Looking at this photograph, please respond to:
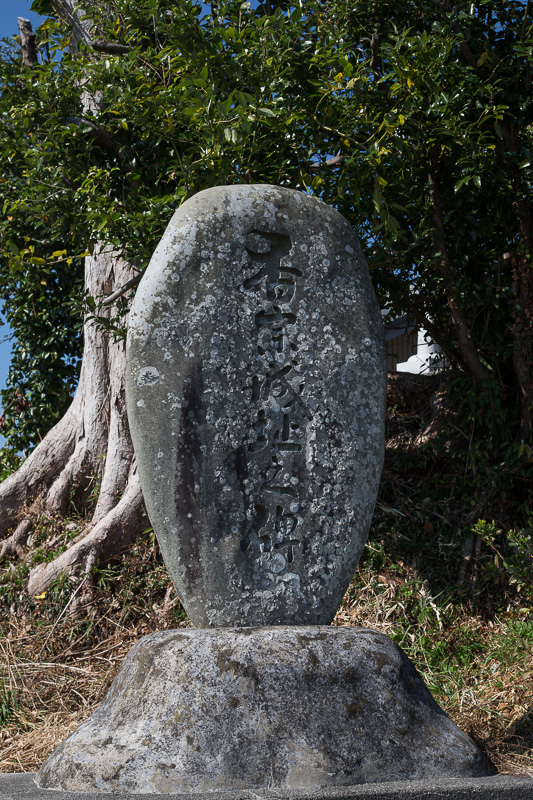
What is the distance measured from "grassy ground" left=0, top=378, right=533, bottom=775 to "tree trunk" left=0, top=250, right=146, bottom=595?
0.78 ft

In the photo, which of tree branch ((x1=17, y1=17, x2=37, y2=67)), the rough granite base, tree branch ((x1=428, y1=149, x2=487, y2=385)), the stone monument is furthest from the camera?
tree branch ((x1=17, y1=17, x2=37, y2=67))

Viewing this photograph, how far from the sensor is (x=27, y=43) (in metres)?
6.11

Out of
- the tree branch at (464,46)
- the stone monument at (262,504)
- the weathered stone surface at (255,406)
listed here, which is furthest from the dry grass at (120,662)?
the tree branch at (464,46)

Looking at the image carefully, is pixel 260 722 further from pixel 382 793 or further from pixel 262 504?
pixel 262 504

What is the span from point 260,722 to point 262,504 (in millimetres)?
804

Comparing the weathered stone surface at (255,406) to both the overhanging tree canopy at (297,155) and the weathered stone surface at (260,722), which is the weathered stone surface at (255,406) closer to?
the weathered stone surface at (260,722)

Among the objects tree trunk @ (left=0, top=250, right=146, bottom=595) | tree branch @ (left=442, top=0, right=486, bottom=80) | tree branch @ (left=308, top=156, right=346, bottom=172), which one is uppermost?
tree branch @ (left=442, top=0, right=486, bottom=80)

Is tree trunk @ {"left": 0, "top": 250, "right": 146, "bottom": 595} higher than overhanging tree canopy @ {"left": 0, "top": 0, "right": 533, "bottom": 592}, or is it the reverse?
overhanging tree canopy @ {"left": 0, "top": 0, "right": 533, "bottom": 592}

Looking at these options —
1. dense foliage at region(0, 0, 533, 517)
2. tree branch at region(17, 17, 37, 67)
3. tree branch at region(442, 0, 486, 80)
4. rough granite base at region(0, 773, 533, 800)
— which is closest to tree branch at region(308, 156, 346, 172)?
dense foliage at region(0, 0, 533, 517)

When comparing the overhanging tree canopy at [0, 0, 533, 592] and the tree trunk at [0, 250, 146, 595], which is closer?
the overhanging tree canopy at [0, 0, 533, 592]

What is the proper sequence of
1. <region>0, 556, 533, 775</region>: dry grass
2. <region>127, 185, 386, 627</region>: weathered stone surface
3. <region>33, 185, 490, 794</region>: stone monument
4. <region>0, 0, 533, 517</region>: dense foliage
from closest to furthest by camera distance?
<region>33, 185, 490, 794</region>: stone monument, <region>127, 185, 386, 627</region>: weathered stone surface, <region>0, 556, 533, 775</region>: dry grass, <region>0, 0, 533, 517</region>: dense foliage

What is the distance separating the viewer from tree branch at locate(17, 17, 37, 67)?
20.0 feet

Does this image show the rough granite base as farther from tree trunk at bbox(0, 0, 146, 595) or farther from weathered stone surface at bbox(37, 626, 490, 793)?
tree trunk at bbox(0, 0, 146, 595)

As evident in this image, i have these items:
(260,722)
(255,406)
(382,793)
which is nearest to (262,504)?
(255,406)
